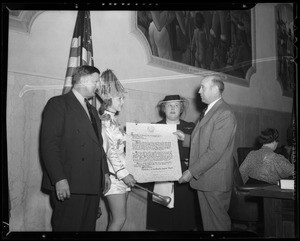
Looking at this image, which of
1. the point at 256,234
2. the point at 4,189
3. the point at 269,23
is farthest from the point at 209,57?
the point at 4,189

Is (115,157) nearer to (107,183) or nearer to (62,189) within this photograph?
(107,183)

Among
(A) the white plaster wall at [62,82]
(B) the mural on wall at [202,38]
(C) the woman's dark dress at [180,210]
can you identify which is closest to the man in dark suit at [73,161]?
(A) the white plaster wall at [62,82]

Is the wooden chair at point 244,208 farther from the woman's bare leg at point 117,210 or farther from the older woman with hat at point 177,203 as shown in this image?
the woman's bare leg at point 117,210

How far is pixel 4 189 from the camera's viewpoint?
291cm

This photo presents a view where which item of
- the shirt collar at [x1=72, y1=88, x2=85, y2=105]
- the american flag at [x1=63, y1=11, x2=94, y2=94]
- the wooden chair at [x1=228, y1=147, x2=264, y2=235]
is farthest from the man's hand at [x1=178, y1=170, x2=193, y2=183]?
the american flag at [x1=63, y1=11, x2=94, y2=94]

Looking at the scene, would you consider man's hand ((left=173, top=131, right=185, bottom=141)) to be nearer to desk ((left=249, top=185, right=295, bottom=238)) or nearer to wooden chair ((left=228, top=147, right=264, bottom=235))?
wooden chair ((left=228, top=147, right=264, bottom=235))

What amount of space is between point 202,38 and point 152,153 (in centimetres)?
128

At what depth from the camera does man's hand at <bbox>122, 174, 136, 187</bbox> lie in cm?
309

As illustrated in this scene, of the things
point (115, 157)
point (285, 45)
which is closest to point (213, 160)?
point (115, 157)

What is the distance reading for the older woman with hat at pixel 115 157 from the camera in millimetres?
3098

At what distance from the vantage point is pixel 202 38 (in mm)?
3486

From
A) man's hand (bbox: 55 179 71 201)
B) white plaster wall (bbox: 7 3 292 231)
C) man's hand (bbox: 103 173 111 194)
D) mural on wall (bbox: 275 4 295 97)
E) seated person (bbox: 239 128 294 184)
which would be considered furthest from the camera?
seated person (bbox: 239 128 294 184)

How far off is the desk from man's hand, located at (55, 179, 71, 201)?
1606mm

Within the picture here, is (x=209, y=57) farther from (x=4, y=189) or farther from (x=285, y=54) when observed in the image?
A: (x=4, y=189)
